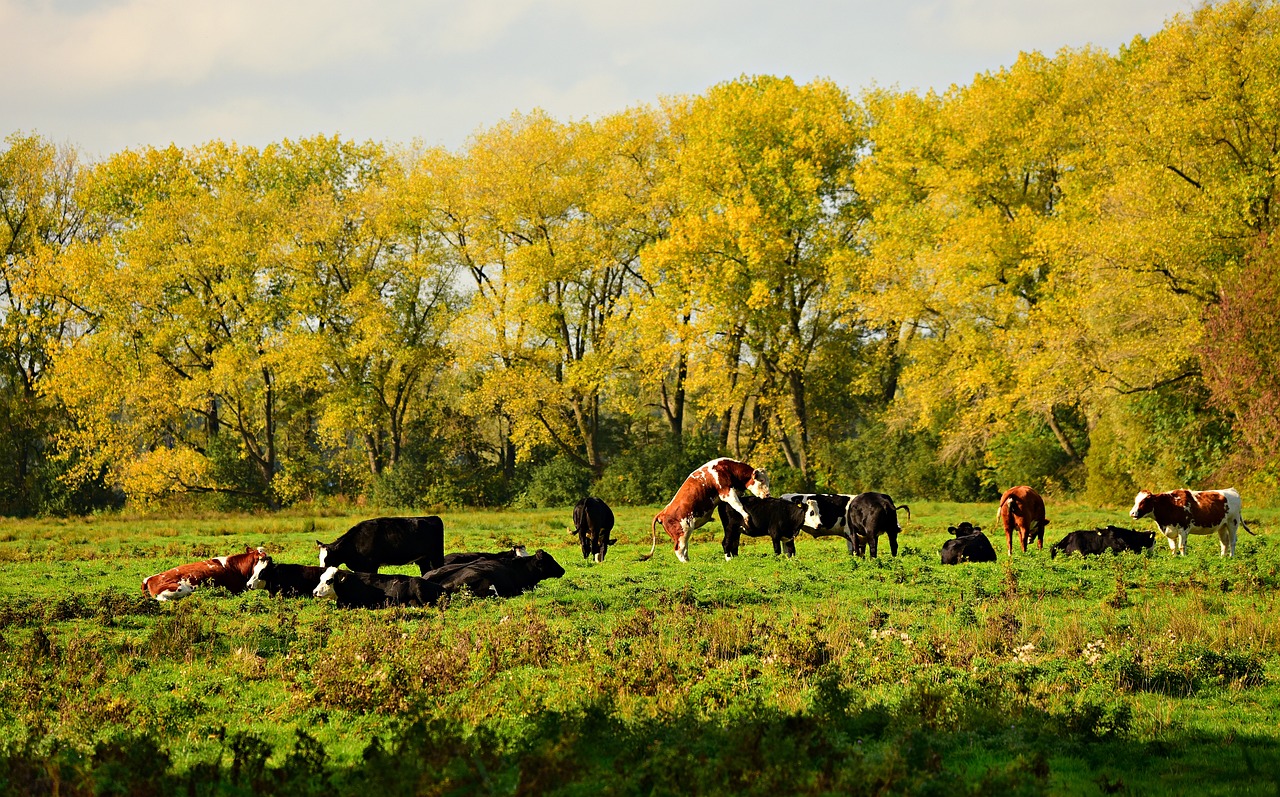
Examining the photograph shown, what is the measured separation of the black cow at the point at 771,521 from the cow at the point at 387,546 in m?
6.40

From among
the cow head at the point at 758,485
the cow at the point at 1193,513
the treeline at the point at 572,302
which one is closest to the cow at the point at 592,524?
the cow head at the point at 758,485

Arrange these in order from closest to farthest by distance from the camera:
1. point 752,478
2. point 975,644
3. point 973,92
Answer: point 975,644 < point 752,478 < point 973,92

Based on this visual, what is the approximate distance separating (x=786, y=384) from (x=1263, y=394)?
2601cm

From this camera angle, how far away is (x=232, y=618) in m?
16.0

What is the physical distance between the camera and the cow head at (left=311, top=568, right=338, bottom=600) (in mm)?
17969

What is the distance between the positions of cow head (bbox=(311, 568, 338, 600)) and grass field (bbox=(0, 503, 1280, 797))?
0.51m

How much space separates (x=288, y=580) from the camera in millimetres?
18844

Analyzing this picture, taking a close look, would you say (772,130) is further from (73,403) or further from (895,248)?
(73,403)

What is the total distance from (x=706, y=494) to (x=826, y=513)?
2.75m

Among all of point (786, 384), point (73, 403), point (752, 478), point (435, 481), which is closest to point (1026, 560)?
point (752, 478)

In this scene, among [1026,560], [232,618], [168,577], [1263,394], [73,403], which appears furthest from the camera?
[73,403]

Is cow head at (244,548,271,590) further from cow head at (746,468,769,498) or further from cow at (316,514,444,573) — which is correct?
cow head at (746,468,769,498)

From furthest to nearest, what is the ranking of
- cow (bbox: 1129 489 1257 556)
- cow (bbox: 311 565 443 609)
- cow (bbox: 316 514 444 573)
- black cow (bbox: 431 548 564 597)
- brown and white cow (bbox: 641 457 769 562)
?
1. brown and white cow (bbox: 641 457 769 562)
2. cow (bbox: 1129 489 1257 556)
3. cow (bbox: 316 514 444 573)
4. black cow (bbox: 431 548 564 597)
5. cow (bbox: 311 565 443 609)

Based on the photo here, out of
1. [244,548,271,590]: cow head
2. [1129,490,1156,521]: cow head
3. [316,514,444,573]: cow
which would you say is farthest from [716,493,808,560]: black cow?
[244,548,271,590]: cow head
